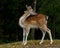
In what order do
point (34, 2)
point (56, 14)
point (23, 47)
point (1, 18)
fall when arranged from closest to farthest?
1. point (23, 47)
2. point (56, 14)
3. point (34, 2)
4. point (1, 18)

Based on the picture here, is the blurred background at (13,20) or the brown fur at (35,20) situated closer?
the brown fur at (35,20)

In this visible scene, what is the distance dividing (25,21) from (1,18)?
14.3 meters

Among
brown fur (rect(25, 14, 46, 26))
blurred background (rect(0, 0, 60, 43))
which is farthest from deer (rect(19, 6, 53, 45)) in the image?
blurred background (rect(0, 0, 60, 43))

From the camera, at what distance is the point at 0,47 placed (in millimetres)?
11453

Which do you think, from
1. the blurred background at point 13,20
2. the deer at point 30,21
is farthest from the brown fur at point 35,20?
the blurred background at point 13,20

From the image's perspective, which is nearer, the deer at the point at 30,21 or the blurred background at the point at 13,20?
the deer at the point at 30,21

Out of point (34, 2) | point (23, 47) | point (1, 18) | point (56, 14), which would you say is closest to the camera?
point (23, 47)

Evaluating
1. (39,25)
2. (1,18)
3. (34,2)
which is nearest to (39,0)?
(34,2)

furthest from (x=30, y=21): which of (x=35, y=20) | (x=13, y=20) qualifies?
(x=13, y=20)

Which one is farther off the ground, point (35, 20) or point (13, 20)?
point (35, 20)

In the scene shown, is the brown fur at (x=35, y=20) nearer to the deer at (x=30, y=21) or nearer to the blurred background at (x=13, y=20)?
the deer at (x=30, y=21)

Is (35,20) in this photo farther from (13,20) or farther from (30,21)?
(13,20)

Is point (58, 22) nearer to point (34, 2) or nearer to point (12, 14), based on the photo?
point (34, 2)

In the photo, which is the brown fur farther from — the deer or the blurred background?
the blurred background
